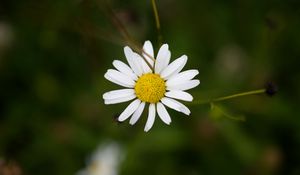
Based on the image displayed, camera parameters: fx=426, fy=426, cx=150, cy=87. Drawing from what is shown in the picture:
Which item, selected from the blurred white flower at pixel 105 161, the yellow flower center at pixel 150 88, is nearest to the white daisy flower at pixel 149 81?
the yellow flower center at pixel 150 88

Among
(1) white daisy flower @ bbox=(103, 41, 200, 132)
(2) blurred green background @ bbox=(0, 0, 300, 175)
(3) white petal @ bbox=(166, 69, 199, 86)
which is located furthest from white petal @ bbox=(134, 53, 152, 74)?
(2) blurred green background @ bbox=(0, 0, 300, 175)

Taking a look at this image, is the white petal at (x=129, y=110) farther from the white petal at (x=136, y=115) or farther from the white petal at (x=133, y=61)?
the white petal at (x=133, y=61)

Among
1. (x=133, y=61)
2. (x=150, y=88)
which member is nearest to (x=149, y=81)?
(x=150, y=88)

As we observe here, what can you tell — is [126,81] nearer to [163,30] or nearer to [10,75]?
[163,30]

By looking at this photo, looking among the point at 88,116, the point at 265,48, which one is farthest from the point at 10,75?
the point at 265,48

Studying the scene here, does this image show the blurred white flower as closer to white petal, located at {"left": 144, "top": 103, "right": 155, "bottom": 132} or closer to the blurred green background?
the blurred green background
